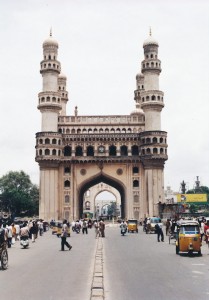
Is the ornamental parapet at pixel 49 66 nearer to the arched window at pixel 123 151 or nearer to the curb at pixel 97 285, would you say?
the arched window at pixel 123 151

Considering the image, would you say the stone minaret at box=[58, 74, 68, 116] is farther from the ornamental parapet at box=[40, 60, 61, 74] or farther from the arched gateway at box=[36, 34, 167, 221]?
the ornamental parapet at box=[40, 60, 61, 74]

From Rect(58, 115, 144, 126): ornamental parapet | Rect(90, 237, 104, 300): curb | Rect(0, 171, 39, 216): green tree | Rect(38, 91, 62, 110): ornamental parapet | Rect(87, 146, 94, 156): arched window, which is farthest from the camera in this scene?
Rect(0, 171, 39, 216): green tree

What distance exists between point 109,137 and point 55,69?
38.6 ft

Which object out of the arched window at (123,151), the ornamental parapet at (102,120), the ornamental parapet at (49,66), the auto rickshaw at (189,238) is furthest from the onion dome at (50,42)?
the auto rickshaw at (189,238)

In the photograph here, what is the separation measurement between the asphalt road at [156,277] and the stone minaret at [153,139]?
131 ft

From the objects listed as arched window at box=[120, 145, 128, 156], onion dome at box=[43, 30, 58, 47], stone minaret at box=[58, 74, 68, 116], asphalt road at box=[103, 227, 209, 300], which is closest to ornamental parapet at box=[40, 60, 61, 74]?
onion dome at box=[43, 30, 58, 47]

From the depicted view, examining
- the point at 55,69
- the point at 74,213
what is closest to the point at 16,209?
the point at 74,213

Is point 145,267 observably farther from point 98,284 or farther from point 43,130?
point 43,130

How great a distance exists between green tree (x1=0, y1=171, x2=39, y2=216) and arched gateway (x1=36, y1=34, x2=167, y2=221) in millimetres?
20748

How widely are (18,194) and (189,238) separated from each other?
64.3 metres

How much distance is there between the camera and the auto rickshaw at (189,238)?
714 inches

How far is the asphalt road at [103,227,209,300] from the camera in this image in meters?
9.69

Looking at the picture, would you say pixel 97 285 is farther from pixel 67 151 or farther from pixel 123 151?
pixel 123 151

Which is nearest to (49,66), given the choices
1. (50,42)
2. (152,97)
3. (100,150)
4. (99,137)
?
(50,42)
